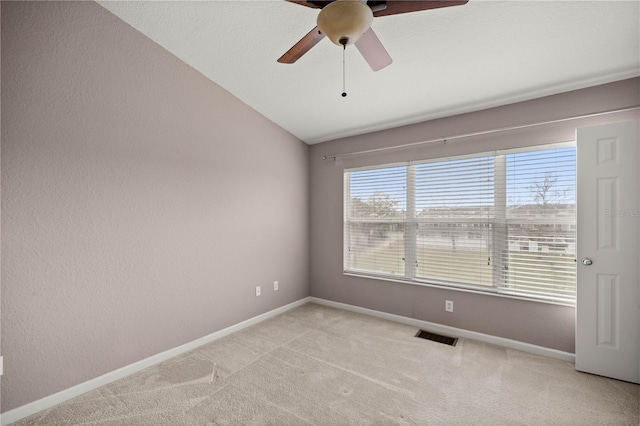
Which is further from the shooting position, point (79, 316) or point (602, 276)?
point (602, 276)

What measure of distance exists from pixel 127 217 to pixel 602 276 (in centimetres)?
396

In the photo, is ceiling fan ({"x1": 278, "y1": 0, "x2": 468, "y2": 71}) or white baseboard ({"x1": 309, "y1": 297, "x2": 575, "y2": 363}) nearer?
ceiling fan ({"x1": 278, "y1": 0, "x2": 468, "y2": 71})

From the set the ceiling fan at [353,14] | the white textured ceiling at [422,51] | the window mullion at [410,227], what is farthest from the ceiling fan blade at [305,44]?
the window mullion at [410,227]

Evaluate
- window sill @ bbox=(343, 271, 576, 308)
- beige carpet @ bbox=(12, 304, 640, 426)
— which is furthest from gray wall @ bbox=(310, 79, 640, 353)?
beige carpet @ bbox=(12, 304, 640, 426)

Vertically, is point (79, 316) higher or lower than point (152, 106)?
lower

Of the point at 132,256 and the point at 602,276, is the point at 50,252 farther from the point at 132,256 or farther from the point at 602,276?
the point at 602,276

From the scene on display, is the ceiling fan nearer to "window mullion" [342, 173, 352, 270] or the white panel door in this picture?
the white panel door

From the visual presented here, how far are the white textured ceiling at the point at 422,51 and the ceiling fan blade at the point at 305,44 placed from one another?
1.65ft

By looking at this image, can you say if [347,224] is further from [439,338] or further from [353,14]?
[353,14]

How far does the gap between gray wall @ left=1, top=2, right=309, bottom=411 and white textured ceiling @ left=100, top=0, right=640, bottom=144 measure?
38cm

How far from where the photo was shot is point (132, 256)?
7.72 feet

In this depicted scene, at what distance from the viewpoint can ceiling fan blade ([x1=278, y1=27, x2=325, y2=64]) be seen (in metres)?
1.56

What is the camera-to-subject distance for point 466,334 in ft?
9.76

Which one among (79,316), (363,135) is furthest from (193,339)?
(363,135)
